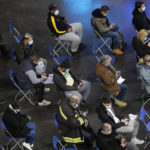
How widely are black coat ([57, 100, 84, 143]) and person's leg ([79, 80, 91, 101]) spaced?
112 cm

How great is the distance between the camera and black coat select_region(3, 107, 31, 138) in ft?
16.0

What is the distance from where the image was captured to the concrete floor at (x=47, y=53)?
5.97 meters

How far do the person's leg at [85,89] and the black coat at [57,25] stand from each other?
6.07 feet

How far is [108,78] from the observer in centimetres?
589

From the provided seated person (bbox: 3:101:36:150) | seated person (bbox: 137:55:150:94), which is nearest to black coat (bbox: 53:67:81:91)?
seated person (bbox: 3:101:36:150)

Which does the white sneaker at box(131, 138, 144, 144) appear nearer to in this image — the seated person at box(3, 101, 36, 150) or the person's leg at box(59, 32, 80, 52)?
the seated person at box(3, 101, 36, 150)

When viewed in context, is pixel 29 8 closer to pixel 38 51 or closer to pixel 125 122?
pixel 38 51

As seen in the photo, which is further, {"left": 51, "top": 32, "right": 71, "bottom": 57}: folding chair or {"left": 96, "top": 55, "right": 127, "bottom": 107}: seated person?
{"left": 51, "top": 32, "right": 71, "bottom": 57}: folding chair

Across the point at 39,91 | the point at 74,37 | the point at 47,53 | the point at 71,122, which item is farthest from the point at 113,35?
the point at 71,122

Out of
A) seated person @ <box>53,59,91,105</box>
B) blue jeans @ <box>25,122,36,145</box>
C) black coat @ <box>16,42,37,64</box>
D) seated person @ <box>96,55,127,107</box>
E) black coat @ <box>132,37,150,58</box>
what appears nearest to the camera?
blue jeans @ <box>25,122,36,145</box>

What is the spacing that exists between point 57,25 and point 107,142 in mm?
3740

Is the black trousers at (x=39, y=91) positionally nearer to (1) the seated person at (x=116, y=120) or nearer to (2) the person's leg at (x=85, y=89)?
(2) the person's leg at (x=85, y=89)

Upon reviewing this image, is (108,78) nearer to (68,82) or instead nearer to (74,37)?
(68,82)

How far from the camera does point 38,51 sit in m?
8.02
